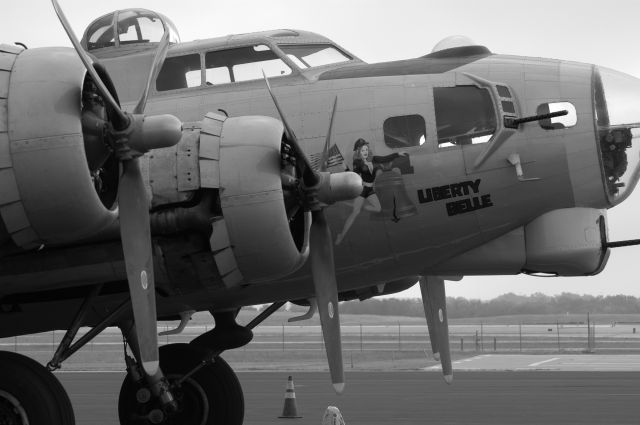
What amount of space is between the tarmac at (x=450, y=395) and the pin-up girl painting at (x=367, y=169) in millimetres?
7575

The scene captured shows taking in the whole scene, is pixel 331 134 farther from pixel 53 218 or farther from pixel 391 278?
pixel 53 218

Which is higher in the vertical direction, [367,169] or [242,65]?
[242,65]

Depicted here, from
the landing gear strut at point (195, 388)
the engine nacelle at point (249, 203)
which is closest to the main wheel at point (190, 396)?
the landing gear strut at point (195, 388)

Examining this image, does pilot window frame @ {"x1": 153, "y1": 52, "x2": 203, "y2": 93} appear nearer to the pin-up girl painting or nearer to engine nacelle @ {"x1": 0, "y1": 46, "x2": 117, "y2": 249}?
the pin-up girl painting

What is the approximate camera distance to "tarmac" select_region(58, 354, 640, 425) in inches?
827

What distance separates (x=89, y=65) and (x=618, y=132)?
6.17 m

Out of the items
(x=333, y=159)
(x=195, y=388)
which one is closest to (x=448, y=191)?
(x=333, y=159)

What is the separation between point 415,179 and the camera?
43.0 ft

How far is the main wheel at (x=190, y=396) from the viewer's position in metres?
14.4

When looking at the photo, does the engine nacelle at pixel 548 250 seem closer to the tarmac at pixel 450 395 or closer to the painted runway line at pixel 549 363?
the tarmac at pixel 450 395

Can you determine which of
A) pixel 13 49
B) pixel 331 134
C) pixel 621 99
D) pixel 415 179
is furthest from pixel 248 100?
pixel 621 99

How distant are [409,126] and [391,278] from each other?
1.96 m

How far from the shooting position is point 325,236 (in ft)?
42.0

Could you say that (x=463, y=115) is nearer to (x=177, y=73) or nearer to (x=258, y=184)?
(x=258, y=184)
